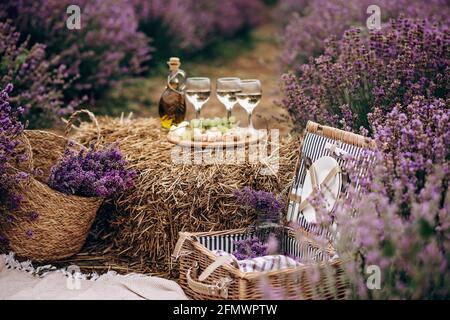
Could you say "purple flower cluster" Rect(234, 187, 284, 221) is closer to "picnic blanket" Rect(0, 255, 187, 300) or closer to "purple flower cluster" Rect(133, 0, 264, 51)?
"picnic blanket" Rect(0, 255, 187, 300)

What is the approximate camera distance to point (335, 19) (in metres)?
6.10

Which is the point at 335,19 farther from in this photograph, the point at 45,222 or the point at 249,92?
the point at 45,222

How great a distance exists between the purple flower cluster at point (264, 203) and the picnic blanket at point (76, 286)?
0.52 meters

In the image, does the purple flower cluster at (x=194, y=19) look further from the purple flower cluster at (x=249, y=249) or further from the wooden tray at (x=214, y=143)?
the purple flower cluster at (x=249, y=249)

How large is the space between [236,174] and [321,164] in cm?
49

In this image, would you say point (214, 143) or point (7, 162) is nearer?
point (7, 162)

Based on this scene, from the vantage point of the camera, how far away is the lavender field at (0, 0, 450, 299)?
2414 mm

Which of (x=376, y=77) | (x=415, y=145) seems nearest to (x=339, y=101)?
(x=376, y=77)

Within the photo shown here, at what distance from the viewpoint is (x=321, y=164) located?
3.27m

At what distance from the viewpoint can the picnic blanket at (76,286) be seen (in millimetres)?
3041

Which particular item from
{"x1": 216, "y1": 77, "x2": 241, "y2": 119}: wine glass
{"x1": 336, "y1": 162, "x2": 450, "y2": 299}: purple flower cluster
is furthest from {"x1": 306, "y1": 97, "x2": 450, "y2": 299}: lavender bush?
{"x1": 216, "y1": 77, "x2": 241, "y2": 119}: wine glass

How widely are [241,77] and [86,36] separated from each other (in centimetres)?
251

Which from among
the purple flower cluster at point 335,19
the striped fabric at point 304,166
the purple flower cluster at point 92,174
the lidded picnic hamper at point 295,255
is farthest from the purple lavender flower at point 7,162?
the purple flower cluster at point 335,19
